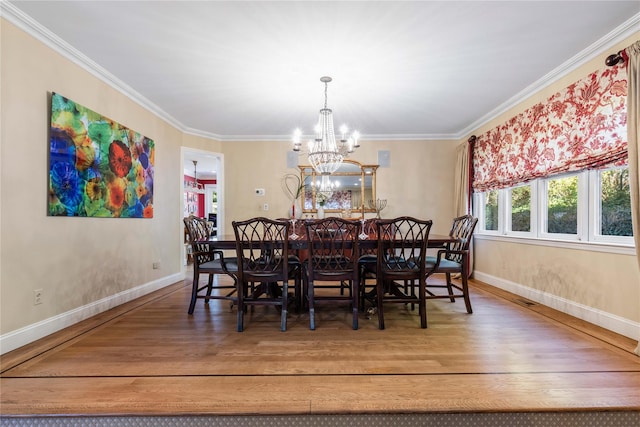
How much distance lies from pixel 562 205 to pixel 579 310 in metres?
1.01

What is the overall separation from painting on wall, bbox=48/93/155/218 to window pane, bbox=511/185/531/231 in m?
4.57

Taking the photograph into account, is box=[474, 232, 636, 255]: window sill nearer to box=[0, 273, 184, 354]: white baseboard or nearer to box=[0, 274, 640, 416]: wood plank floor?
box=[0, 274, 640, 416]: wood plank floor

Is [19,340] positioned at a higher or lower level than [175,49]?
lower

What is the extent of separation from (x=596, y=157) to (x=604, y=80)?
0.62 metres

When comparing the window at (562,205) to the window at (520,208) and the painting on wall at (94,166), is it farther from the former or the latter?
the painting on wall at (94,166)

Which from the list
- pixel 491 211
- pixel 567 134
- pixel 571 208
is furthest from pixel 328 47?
pixel 491 211

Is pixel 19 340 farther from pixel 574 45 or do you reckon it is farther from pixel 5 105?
pixel 574 45

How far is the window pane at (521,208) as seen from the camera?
3.54 m

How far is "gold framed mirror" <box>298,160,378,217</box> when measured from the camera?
5.12 metres

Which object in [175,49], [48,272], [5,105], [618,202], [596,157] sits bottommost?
[48,272]

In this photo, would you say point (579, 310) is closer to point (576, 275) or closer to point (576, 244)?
point (576, 275)

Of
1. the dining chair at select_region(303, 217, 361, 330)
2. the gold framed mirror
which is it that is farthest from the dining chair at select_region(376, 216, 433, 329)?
the gold framed mirror

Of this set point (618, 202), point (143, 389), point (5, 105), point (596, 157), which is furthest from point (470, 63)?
point (5, 105)

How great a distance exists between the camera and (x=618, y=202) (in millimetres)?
2459
